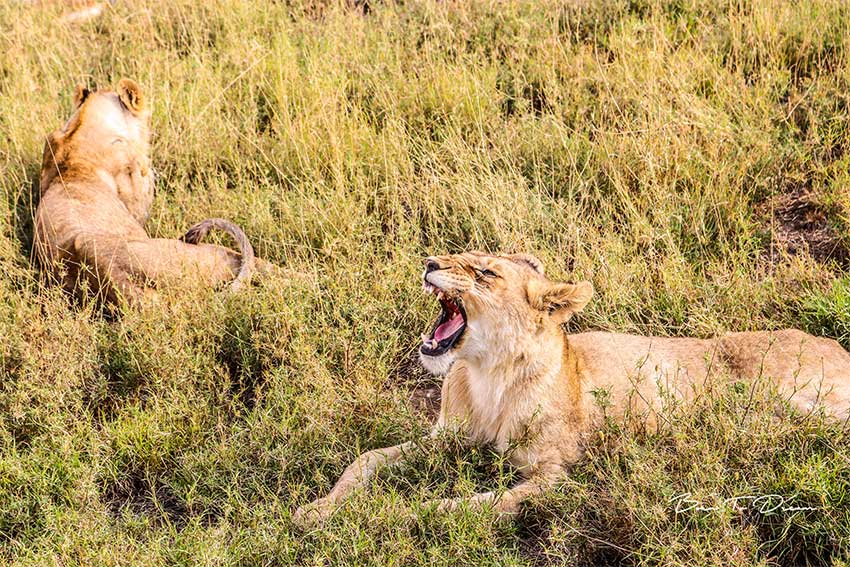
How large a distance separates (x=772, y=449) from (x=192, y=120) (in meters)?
4.23

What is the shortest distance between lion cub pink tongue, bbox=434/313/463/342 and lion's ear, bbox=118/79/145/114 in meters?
3.35

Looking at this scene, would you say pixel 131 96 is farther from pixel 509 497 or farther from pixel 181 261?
pixel 509 497

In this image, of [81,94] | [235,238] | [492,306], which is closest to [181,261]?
[235,238]

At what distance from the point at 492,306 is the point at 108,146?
11.0 feet

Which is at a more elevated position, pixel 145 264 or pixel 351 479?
pixel 145 264

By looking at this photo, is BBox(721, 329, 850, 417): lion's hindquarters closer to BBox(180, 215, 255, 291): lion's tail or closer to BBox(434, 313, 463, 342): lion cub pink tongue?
BBox(434, 313, 463, 342): lion cub pink tongue

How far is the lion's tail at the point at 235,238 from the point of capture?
551cm

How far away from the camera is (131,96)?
6828mm

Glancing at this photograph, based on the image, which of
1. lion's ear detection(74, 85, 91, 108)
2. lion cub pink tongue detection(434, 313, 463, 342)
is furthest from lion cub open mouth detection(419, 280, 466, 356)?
lion's ear detection(74, 85, 91, 108)

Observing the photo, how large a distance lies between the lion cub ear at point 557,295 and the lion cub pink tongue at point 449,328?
28 centimetres

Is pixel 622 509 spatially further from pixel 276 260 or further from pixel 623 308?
pixel 276 260

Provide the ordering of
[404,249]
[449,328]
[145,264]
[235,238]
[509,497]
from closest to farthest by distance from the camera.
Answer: [509,497], [449,328], [145,264], [404,249], [235,238]
